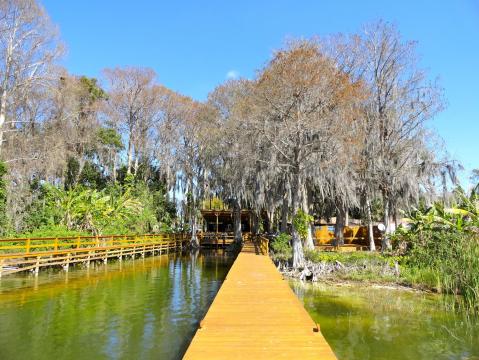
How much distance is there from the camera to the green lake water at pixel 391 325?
6.58m

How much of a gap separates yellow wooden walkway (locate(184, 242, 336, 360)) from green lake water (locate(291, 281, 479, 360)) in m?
1.24

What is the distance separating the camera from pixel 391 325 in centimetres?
820

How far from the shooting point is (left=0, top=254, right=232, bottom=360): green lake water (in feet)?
21.7

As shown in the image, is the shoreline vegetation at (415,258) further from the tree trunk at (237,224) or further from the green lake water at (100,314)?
the tree trunk at (237,224)

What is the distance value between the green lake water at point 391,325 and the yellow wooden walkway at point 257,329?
124 cm

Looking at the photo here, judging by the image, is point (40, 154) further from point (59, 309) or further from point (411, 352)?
point (411, 352)

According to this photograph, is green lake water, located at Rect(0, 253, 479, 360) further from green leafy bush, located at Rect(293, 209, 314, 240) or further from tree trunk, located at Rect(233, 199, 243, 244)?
tree trunk, located at Rect(233, 199, 243, 244)

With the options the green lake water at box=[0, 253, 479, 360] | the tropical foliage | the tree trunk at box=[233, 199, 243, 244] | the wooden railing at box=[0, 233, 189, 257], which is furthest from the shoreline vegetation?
the tree trunk at box=[233, 199, 243, 244]

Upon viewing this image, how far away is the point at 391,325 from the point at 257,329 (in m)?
4.32

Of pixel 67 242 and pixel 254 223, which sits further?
pixel 254 223

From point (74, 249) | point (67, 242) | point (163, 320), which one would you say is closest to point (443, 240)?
point (163, 320)

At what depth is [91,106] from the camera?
29.6 m

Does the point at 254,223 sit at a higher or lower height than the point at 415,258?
higher

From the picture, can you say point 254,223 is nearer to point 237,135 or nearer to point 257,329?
point 237,135
